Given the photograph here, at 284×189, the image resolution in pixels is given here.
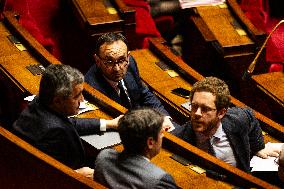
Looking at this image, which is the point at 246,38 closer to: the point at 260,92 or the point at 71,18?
the point at 260,92

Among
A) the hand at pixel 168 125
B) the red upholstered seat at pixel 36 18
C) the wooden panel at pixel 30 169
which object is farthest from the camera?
the red upholstered seat at pixel 36 18

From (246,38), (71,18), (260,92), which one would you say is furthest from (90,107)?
(246,38)

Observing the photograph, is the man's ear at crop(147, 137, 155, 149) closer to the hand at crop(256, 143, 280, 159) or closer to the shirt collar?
the shirt collar

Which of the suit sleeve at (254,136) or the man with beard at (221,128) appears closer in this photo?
the man with beard at (221,128)

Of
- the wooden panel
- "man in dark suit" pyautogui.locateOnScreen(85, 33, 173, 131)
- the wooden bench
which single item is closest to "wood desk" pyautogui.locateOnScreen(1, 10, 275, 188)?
"man in dark suit" pyautogui.locateOnScreen(85, 33, 173, 131)

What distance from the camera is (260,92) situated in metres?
2.32

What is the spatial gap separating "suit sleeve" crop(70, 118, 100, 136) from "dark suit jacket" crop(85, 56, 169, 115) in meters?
0.32

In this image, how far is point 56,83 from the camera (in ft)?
4.88

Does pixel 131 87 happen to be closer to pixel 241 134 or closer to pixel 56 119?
pixel 241 134

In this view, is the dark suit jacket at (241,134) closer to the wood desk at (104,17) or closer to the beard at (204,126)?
the beard at (204,126)

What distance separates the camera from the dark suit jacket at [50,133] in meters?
1.46

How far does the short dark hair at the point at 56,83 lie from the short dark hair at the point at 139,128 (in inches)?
8.9

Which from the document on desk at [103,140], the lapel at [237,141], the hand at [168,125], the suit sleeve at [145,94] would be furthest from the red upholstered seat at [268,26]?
the document on desk at [103,140]

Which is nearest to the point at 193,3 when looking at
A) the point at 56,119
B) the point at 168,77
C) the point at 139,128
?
the point at 168,77
